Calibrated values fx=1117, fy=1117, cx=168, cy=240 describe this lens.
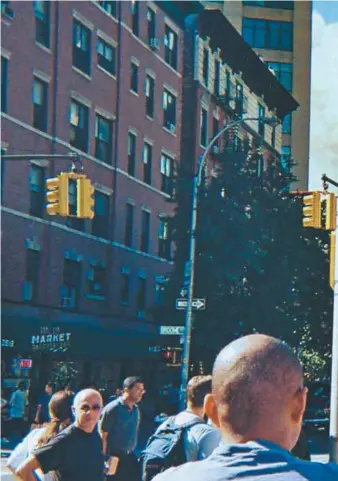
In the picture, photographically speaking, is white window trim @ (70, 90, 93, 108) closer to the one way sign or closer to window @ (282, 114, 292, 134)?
window @ (282, 114, 292, 134)

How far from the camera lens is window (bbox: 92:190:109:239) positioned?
22.0 meters

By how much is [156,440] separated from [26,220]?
533 inches

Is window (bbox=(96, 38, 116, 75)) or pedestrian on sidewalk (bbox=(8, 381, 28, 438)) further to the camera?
window (bbox=(96, 38, 116, 75))

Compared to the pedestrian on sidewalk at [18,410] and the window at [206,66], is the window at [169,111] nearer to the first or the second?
the window at [206,66]

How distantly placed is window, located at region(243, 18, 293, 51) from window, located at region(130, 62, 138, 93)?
110 inches

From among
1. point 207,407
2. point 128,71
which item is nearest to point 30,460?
point 207,407

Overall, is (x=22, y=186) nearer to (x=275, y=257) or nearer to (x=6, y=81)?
(x=6, y=81)

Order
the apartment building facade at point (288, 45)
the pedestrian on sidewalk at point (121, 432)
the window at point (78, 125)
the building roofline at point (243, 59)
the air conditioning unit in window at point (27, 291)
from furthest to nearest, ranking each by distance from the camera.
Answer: the window at point (78, 125), the air conditioning unit in window at point (27, 291), the building roofline at point (243, 59), the apartment building facade at point (288, 45), the pedestrian on sidewalk at point (121, 432)

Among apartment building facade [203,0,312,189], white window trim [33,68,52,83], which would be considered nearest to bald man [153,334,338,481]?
apartment building facade [203,0,312,189]

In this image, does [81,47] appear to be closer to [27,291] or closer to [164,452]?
[27,291]

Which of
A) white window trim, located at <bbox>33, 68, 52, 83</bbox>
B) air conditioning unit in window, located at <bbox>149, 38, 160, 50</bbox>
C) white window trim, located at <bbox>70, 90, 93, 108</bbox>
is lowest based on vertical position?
white window trim, located at <bbox>70, 90, 93, 108</bbox>

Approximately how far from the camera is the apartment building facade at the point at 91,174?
64.4ft

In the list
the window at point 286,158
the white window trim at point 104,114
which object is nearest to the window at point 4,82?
the white window trim at point 104,114

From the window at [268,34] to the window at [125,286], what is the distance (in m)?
5.23
